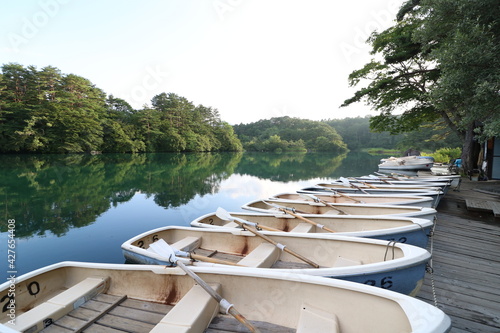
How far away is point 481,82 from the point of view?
213 inches

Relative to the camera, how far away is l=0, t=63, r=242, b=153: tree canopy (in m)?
26.0

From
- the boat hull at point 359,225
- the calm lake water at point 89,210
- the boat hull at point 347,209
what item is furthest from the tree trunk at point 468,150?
the boat hull at point 359,225

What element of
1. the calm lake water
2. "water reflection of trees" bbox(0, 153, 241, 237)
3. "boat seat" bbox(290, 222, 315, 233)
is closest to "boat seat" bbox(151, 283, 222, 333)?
"boat seat" bbox(290, 222, 315, 233)

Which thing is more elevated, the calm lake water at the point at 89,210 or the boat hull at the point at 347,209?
the boat hull at the point at 347,209

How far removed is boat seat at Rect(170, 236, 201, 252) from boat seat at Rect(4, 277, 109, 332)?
102 cm

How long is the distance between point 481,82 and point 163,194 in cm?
1048

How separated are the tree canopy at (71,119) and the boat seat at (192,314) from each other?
108ft

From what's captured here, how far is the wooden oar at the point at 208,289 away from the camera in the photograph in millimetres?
1378

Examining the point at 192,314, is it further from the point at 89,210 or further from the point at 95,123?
the point at 95,123

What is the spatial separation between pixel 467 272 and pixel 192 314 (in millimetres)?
3151

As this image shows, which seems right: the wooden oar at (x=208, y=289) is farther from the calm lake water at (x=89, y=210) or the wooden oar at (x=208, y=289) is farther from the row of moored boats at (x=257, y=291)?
the calm lake water at (x=89, y=210)

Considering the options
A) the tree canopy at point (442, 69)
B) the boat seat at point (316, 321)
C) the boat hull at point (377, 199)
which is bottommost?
the boat hull at point (377, 199)

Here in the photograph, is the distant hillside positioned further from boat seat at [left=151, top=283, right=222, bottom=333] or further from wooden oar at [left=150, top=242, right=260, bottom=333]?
boat seat at [left=151, top=283, right=222, bottom=333]

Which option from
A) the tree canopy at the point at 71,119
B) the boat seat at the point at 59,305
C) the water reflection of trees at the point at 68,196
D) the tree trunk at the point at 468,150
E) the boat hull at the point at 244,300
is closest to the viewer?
the boat hull at the point at 244,300
